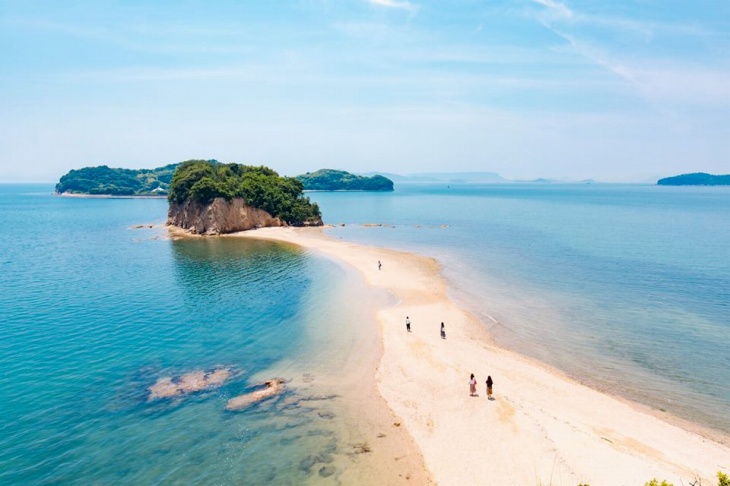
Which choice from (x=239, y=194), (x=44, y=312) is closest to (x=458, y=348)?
(x=44, y=312)

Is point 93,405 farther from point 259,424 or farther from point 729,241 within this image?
point 729,241

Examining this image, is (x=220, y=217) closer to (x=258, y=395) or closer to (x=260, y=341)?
(x=260, y=341)

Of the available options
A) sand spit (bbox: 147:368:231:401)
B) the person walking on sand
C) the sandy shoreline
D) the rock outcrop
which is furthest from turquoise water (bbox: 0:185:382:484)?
the rock outcrop

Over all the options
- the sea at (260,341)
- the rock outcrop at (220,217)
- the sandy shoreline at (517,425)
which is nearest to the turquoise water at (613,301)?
the sea at (260,341)

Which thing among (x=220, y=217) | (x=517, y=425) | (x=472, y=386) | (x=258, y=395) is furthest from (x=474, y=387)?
(x=220, y=217)

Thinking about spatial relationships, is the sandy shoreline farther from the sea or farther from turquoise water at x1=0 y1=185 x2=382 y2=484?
turquoise water at x1=0 y1=185 x2=382 y2=484

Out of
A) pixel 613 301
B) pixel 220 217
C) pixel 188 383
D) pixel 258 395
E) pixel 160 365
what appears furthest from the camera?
pixel 220 217
